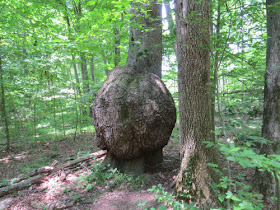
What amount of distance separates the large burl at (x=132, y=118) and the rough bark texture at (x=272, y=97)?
198 cm

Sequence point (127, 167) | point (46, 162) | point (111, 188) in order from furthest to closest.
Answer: point (46, 162) → point (127, 167) → point (111, 188)

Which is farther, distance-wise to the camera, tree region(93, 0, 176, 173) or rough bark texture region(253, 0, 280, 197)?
tree region(93, 0, 176, 173)

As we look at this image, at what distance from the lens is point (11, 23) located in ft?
21.4

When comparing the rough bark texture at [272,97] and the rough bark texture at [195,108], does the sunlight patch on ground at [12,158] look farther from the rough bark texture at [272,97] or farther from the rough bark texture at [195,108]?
the rough bark texture at [272,97]

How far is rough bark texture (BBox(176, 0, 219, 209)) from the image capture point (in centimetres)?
291

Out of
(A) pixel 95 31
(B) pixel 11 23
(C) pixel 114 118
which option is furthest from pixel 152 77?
(B) pixel 11 23

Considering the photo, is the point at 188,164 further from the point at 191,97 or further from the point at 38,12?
the point at 38,12

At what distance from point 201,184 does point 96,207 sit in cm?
211

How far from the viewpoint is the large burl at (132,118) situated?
387cm

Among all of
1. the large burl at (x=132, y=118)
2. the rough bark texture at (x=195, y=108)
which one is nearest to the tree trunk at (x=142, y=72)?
the large burl at (x=132, y=118)

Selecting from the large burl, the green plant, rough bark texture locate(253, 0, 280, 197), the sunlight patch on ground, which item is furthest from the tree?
the sunlight patch on ground

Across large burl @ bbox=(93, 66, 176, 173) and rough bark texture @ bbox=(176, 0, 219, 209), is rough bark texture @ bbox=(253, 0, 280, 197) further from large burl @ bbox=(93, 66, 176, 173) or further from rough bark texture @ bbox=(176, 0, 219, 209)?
large burl @ bbox=(93, 66, 176, 173)

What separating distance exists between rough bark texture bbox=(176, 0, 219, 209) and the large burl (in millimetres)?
974

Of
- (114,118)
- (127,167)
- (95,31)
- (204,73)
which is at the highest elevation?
(95,31)
